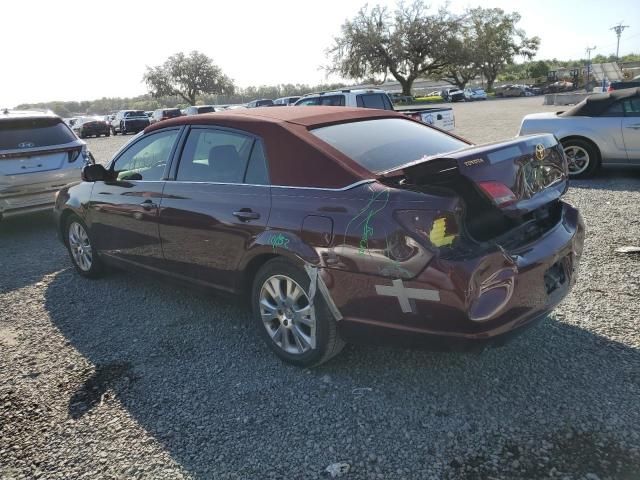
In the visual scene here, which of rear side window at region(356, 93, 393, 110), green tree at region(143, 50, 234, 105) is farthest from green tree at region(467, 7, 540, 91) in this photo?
rear side window at region(356, 93, 393, 110)

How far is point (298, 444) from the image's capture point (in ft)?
8.91

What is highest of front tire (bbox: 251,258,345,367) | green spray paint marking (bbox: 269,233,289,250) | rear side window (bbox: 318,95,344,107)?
rear side window (bbox: 318,95,344,107)

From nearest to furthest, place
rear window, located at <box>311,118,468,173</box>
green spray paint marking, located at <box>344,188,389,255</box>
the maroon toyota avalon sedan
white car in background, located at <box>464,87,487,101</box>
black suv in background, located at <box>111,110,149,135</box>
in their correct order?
1. the maroon toyota avalon sedan
2. green spray paint marking, located at <box>344,188,389,255</box>
3. rear window, located at <box>311,118,468,173</box>
4. black suv in background, located at <box>111,110,149,135</box>
5. white car in background, located at <box>464,87,487,101</box>

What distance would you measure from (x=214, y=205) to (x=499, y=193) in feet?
6.29

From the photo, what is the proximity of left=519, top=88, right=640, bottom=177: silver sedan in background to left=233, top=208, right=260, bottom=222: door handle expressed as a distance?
684cm

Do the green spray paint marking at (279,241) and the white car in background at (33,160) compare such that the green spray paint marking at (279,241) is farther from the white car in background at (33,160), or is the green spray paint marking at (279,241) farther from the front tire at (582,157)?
the front tire at (582,157)

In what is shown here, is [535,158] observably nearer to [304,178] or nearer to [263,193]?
[304,178]

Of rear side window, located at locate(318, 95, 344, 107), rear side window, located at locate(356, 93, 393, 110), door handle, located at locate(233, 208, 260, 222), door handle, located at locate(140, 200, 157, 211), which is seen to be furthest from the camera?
rear side window, located at locate(318, 95, 344, 107)

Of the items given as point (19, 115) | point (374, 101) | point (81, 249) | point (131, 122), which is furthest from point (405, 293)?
point (131, 122)

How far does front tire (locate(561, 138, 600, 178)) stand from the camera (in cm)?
876

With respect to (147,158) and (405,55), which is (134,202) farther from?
(405,55)

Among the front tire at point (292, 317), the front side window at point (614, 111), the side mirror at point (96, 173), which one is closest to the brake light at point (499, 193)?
the front tire at point (292, 317)

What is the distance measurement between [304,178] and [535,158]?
139cm

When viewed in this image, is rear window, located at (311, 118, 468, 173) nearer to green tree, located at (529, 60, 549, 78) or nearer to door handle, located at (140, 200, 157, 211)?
door handle, located at (140, 200, 157, 211)
